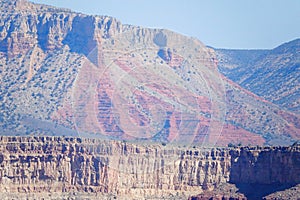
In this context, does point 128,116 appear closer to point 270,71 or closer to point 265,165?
point 265,165

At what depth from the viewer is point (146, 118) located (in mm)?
135750

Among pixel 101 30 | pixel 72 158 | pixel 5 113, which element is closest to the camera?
pixel 72 158

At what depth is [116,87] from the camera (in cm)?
14262

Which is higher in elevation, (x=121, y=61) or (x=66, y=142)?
(x=121, y=61)

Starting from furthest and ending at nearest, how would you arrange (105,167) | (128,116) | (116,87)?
(116,87) < (128,116) < (105,167)

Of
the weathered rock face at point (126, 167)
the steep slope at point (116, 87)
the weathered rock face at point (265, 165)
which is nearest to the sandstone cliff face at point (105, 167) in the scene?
the weathered rock face at point (126, 167)

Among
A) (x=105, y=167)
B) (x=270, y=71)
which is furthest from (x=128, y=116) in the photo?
(x=270, y=71)

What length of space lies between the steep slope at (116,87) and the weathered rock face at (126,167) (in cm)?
1389

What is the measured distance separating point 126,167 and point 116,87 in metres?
29.9

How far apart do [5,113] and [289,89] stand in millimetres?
39839

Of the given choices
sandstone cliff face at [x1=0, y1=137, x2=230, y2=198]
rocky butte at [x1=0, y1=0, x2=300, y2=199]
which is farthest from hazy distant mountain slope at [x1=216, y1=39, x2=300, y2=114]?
sandstone cliff face at [x1=0, y1=137, x2=230, y2=198]

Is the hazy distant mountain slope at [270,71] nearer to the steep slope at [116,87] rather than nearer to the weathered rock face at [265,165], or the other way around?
the steep slope at [116,87]

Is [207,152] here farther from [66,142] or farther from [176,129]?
[176,129]

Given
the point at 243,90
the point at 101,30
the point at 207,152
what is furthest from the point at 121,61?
the point at 207,152
